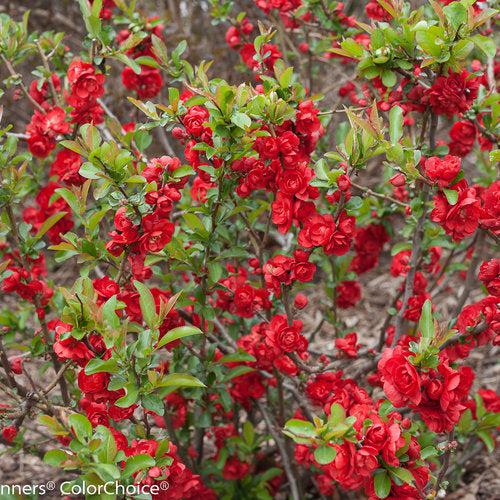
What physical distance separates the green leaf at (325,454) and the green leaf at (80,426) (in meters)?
0.50

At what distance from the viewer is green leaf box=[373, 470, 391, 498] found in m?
1.51

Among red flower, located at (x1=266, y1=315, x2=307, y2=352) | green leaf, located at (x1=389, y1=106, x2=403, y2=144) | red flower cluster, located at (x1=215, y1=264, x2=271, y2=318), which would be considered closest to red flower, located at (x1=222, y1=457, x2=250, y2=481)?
red flower cluster, located at (x1=215, y1=264, x2=271, y2=318)

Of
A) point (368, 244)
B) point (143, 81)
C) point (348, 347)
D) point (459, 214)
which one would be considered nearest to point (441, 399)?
point (459, 214)

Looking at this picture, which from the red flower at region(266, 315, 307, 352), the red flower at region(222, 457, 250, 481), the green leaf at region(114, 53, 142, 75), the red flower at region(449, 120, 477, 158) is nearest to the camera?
the red flower at region(266, 315, 307, 352)

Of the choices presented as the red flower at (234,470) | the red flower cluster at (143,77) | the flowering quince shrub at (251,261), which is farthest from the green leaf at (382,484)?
the red flower cluster at (143,77)

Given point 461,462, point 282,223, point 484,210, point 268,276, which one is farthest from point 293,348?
point 461,462

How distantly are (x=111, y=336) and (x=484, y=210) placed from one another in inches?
39.5

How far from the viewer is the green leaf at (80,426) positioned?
146 cm

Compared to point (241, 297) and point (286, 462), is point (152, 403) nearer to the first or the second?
point (241, 297)

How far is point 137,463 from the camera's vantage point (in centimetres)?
148

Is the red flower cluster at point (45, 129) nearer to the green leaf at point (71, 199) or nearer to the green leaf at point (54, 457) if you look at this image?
the green leaf at point (71, 199)

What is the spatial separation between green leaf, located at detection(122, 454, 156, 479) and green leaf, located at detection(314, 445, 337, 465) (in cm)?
36

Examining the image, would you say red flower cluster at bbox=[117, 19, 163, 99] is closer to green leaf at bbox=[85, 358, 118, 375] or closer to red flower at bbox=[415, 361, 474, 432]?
green leaf at bbox=[85, 358, 118, 375]

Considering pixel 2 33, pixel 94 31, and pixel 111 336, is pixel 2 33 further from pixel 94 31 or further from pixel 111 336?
pixel 111 336
